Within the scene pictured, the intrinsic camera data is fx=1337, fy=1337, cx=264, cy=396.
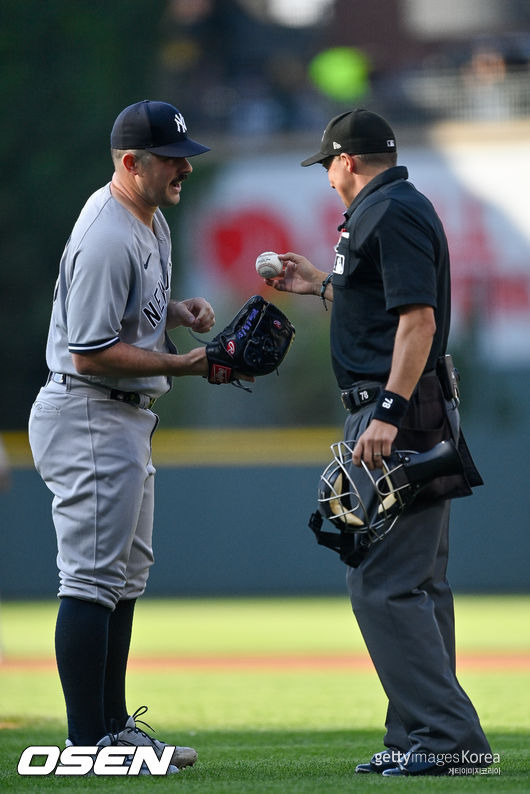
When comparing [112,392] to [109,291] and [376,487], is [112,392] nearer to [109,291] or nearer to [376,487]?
[109,291]

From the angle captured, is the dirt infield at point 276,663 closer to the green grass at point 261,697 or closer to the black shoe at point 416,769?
the green grass at point 261,697

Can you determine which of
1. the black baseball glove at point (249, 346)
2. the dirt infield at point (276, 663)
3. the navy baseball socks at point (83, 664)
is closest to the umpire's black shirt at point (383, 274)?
the black baseball glove at point (249, 346)

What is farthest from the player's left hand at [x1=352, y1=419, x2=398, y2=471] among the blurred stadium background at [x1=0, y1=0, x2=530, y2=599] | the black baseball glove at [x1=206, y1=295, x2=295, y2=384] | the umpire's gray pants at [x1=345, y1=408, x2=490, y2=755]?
the blurred stadium background at [x1=0, y1=0, x2=530, y2=599]

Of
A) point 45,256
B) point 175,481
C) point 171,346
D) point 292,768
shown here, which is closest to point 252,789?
point 292,768

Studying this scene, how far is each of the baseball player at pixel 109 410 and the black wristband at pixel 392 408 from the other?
21.7 inches

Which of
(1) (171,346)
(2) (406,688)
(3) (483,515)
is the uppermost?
(1) (171,346)

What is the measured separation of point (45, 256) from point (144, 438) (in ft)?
61.6

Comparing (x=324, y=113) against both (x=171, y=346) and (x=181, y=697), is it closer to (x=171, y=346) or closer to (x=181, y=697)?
(x=181, y=697)

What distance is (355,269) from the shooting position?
4320 millimetres

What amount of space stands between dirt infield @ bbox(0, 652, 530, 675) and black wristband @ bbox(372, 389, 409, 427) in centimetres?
492

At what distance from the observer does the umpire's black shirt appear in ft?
13.6

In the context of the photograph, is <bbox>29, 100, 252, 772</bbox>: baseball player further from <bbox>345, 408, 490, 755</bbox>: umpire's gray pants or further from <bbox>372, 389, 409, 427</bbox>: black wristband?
<bbox>345, 408, 490, 755</bbox>: umpire's gray pants

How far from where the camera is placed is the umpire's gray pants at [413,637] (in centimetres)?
410

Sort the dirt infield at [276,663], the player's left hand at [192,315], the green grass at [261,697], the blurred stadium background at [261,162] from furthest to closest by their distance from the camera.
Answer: the blurred stadium background at [261,162] → the dirt infield at [276,663] → the player's left hand at [192,315] → the green grass at [261,697]
